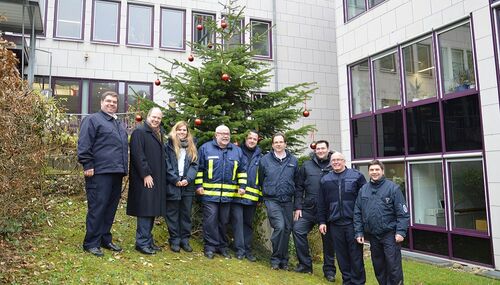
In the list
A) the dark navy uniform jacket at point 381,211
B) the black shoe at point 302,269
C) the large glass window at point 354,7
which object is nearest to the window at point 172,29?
the large glass window at point 354,7

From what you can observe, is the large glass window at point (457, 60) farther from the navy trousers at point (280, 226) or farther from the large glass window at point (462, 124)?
the navy trousers at point (280, 226)

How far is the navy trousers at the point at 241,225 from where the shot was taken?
22.8 feet

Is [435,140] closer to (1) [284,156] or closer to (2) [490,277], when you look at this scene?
(2) [490,277]

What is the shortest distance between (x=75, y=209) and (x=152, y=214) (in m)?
3.08

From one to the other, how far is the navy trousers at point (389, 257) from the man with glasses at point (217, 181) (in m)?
2.20

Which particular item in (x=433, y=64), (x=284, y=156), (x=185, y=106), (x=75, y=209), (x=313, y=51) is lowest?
(x=75, y=209)

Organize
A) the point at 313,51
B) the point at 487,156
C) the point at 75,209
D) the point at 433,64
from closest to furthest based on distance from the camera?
the point at 75,209 → the point at 487,156 → the point at 433,64 → the point at 313,51

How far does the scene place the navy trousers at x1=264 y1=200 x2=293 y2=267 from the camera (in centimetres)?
682

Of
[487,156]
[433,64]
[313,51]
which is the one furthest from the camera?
[313,51]

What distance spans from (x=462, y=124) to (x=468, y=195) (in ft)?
5.78

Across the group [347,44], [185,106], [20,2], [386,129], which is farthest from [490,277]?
[20,2]

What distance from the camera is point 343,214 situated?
6.55m

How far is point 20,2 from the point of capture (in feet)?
35.6

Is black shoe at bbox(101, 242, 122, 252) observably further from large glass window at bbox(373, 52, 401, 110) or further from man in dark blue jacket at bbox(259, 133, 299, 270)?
large glass window at bbox(373, 52, 401, 110)
